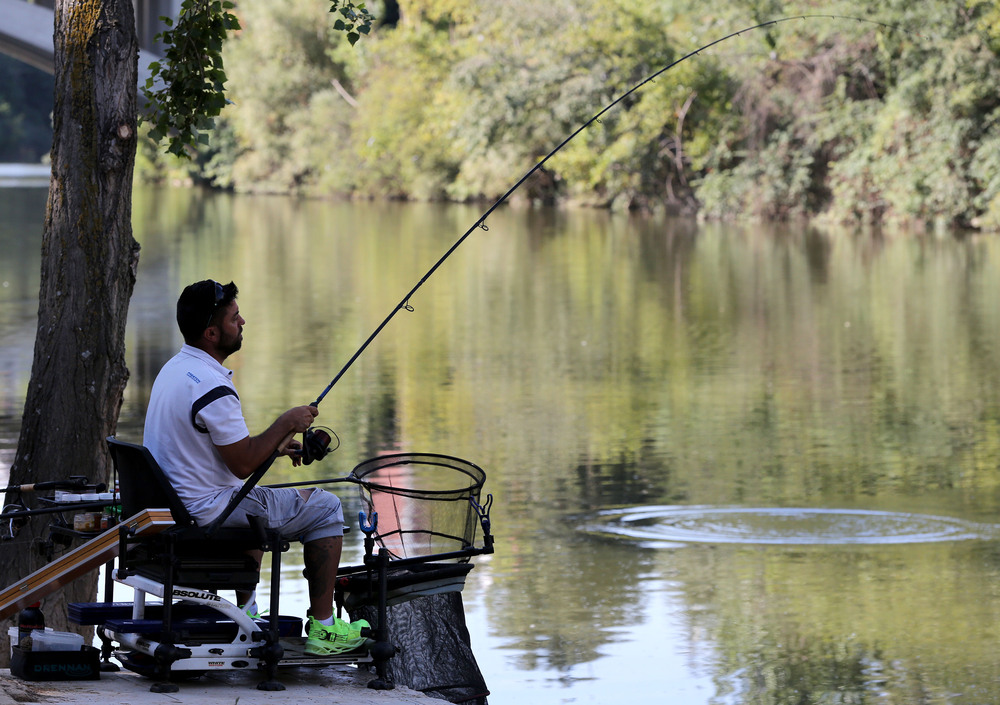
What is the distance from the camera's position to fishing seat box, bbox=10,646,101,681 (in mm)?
4727

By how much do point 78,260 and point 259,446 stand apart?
1.69 m

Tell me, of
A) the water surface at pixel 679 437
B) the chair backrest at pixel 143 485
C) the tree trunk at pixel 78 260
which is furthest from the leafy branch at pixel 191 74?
the water surface at pixel 679 437

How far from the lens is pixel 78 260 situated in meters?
5.92

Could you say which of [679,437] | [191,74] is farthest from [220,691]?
[679,437]

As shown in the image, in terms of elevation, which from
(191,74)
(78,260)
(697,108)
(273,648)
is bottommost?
(273,648)

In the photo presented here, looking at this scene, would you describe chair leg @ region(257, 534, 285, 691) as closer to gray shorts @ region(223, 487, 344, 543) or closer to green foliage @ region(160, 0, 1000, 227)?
gray shorts @ region(223, 487, 344, 543)

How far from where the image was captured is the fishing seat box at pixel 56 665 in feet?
15.5

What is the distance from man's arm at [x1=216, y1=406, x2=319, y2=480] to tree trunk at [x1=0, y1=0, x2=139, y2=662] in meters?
1.54

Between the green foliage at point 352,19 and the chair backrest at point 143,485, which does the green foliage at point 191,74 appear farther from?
the chair backrest at point 143,485

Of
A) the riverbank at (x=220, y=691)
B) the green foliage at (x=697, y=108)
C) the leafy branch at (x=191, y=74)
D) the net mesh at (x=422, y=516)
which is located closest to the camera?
the riverbank at (x=220, y=691)

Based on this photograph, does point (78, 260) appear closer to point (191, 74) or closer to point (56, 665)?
point (191, 74)

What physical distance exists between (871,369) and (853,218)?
26.3 metres

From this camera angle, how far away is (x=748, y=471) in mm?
10422

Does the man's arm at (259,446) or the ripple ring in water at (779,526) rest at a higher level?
the man's arm at (259,446)
